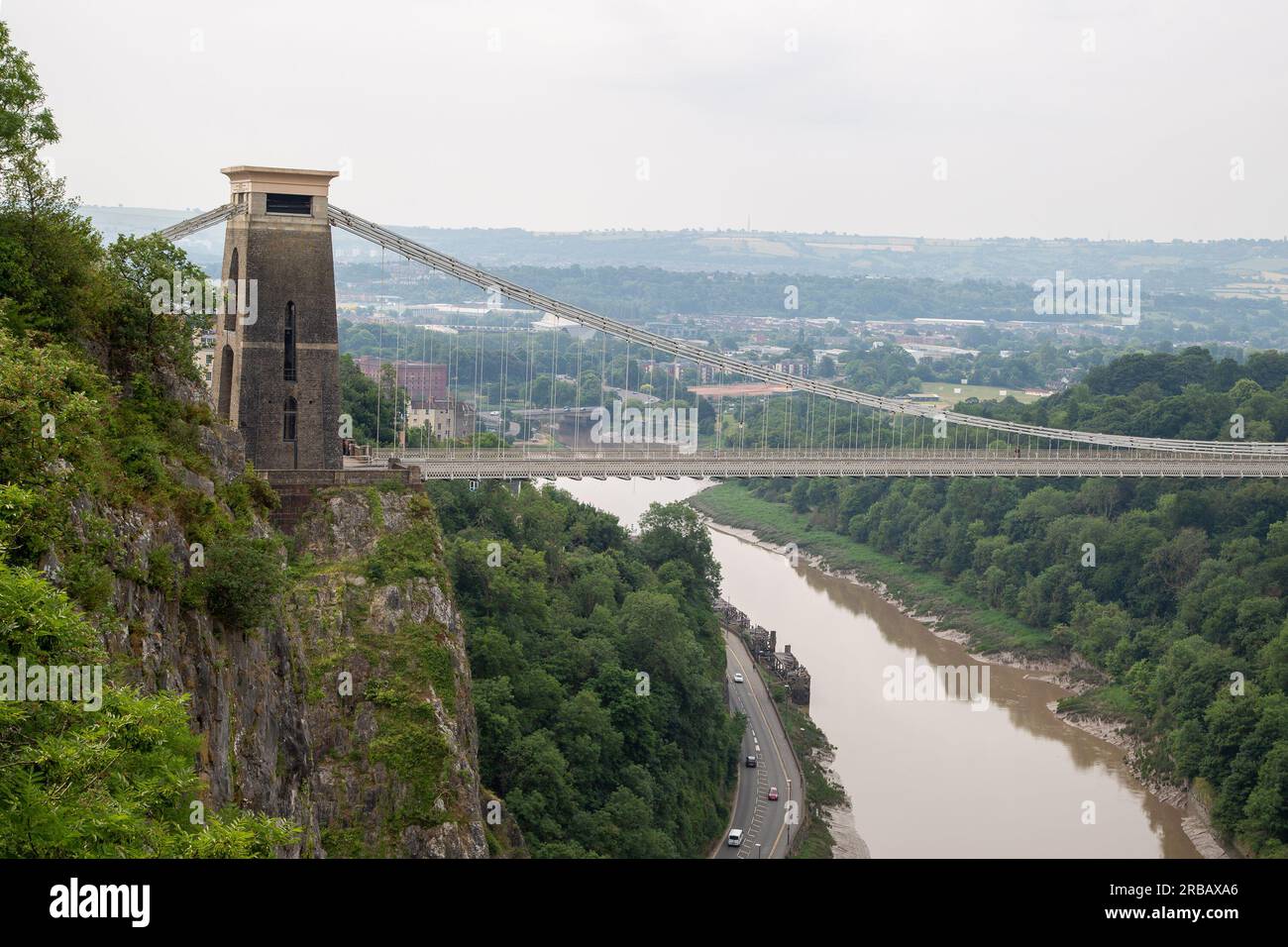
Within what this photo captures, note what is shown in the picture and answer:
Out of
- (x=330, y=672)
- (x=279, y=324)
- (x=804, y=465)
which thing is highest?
(x=279, y=324)

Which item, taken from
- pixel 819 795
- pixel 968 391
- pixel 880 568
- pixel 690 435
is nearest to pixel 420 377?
pixel 690 435

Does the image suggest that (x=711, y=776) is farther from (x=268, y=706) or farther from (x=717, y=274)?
(x=717, y=274)

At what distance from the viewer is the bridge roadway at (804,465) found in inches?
1196

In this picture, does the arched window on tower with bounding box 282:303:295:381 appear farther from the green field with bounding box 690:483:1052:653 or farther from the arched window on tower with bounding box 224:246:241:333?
the green field with bounding box 690:483:1052:653

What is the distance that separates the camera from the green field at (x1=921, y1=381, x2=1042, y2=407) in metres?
94.1

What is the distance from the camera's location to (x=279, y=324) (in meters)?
22.8

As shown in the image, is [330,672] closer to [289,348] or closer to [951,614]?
[289,348]

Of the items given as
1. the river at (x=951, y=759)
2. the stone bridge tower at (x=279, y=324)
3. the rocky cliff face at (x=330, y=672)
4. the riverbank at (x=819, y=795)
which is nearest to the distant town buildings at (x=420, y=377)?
the river at (x=951, y=759)

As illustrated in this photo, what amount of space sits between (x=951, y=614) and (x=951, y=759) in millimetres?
14240

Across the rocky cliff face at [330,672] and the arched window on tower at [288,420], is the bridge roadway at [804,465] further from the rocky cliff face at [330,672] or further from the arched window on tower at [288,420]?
the rocky cliff face at [330,672]

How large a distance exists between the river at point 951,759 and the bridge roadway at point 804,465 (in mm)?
5885

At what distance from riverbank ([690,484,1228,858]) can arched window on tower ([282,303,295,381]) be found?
1900 centimetres
